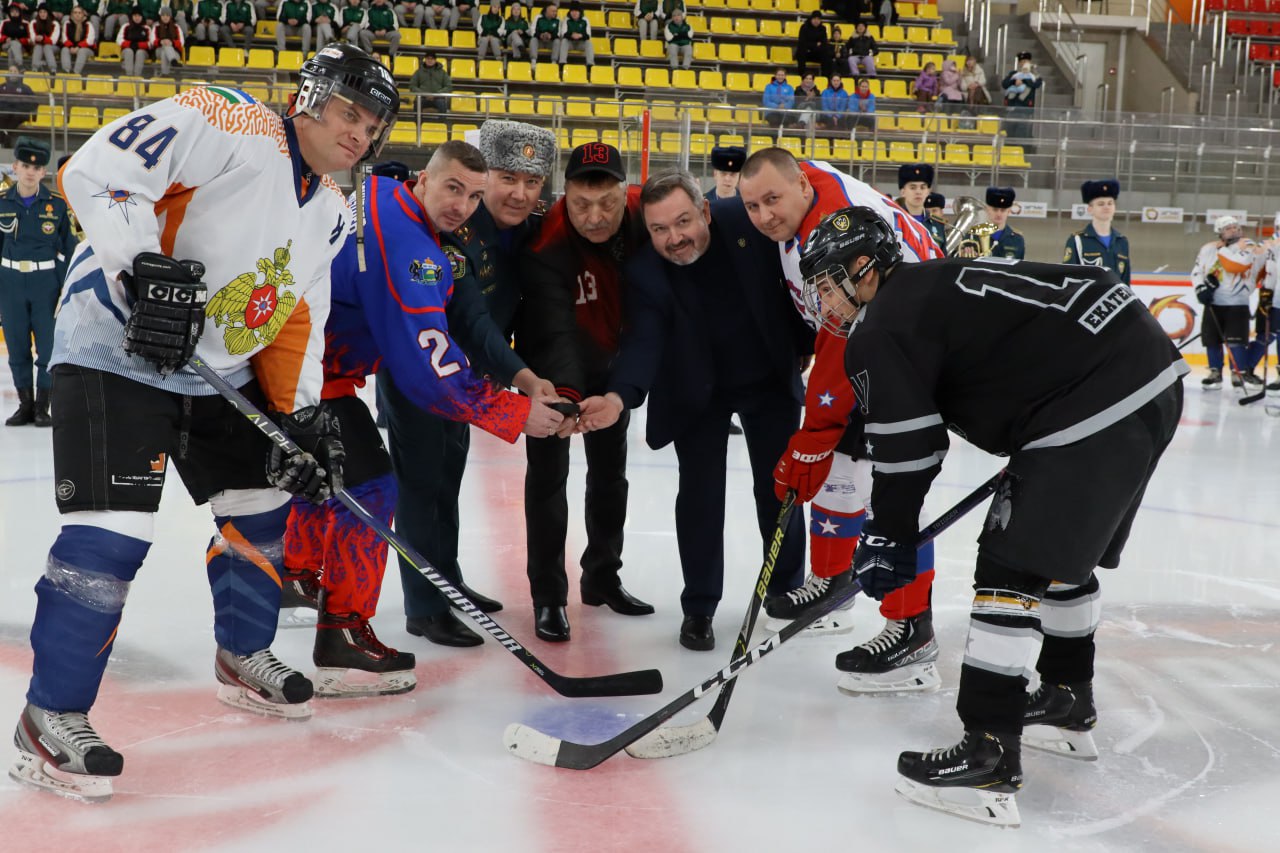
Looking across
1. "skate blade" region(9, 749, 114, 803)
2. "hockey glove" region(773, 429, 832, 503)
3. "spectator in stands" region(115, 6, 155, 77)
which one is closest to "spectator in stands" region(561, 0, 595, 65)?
"spectator in stands" region(115, 6, 155, 77)

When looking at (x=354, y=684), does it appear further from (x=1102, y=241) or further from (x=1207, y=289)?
(x=1207, y=289)

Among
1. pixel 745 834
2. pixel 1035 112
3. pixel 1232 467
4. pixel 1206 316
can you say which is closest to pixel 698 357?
pixel 745 834

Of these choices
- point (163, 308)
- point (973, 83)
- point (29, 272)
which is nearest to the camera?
point (163, 308)

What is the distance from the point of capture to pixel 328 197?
236 cm

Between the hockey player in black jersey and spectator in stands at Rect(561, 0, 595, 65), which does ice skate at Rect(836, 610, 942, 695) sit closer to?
the hockey player in black jersey

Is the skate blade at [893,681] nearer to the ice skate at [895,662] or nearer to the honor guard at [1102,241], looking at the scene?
the ice skate at [895,662]

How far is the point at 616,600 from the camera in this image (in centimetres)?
333

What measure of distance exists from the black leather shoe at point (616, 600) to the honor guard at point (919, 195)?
461cm

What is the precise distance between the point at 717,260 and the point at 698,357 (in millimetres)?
255

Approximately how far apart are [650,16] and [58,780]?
43.1ft

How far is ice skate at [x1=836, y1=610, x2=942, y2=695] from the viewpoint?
108 inches

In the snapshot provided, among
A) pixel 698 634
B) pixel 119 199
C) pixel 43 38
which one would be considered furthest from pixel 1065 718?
pixel 43 38

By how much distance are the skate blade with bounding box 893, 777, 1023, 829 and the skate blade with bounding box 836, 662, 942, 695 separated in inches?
22.1

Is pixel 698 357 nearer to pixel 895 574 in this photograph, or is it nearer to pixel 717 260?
pixel 717 260
